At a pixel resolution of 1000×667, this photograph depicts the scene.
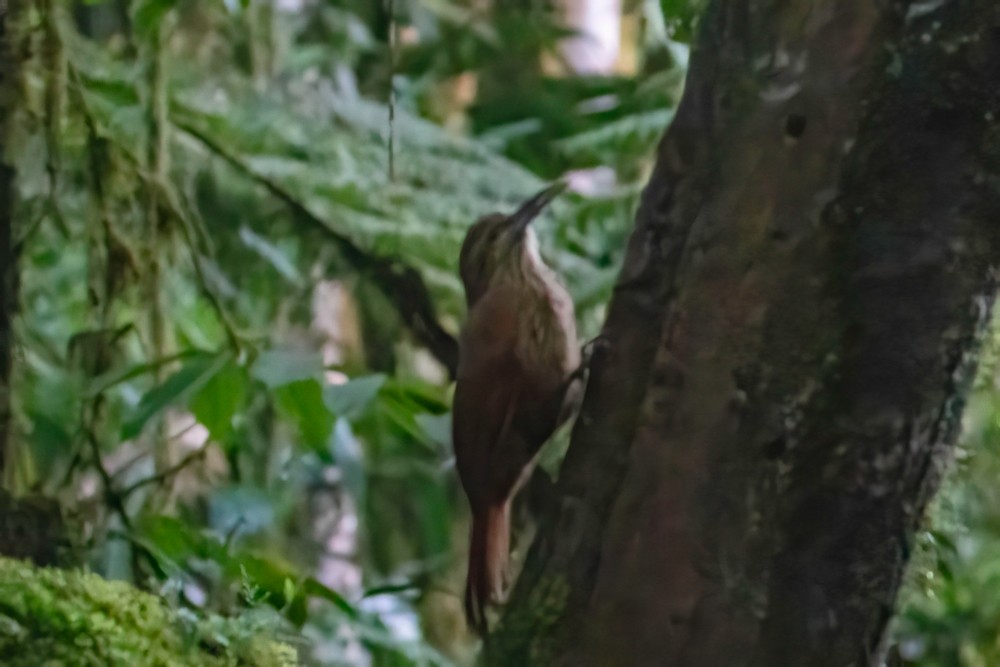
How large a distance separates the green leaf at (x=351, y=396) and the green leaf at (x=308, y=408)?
0.7 inches

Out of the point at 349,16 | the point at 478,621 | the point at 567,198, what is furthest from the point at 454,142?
the point at 478,621

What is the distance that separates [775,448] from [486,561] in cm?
44

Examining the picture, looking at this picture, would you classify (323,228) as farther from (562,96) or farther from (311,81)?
(562,96)

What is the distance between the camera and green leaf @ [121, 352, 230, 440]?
131 centimetres

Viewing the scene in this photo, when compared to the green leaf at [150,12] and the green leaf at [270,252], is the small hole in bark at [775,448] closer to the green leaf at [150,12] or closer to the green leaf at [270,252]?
the green leaf at [150,12]

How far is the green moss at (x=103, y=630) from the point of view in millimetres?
828

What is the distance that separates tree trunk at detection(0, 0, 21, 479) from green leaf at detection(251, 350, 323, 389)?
464 mm

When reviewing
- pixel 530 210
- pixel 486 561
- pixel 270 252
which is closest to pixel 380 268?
pixel 270 252

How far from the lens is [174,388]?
131cm

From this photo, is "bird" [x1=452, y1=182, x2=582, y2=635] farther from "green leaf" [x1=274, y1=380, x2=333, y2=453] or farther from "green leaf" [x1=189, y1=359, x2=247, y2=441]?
"green leaf" [x1=189, y1=359, x2=247, y2=441]

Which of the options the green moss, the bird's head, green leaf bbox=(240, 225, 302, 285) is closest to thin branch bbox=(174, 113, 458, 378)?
green leaf bbox=(240, 225, 302, 285)

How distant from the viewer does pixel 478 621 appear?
1.14m

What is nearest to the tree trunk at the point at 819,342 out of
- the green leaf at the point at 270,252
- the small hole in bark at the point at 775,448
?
the small hole in bark at the point at 775,448

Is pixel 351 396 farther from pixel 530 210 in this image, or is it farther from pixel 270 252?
pixel 270 252
